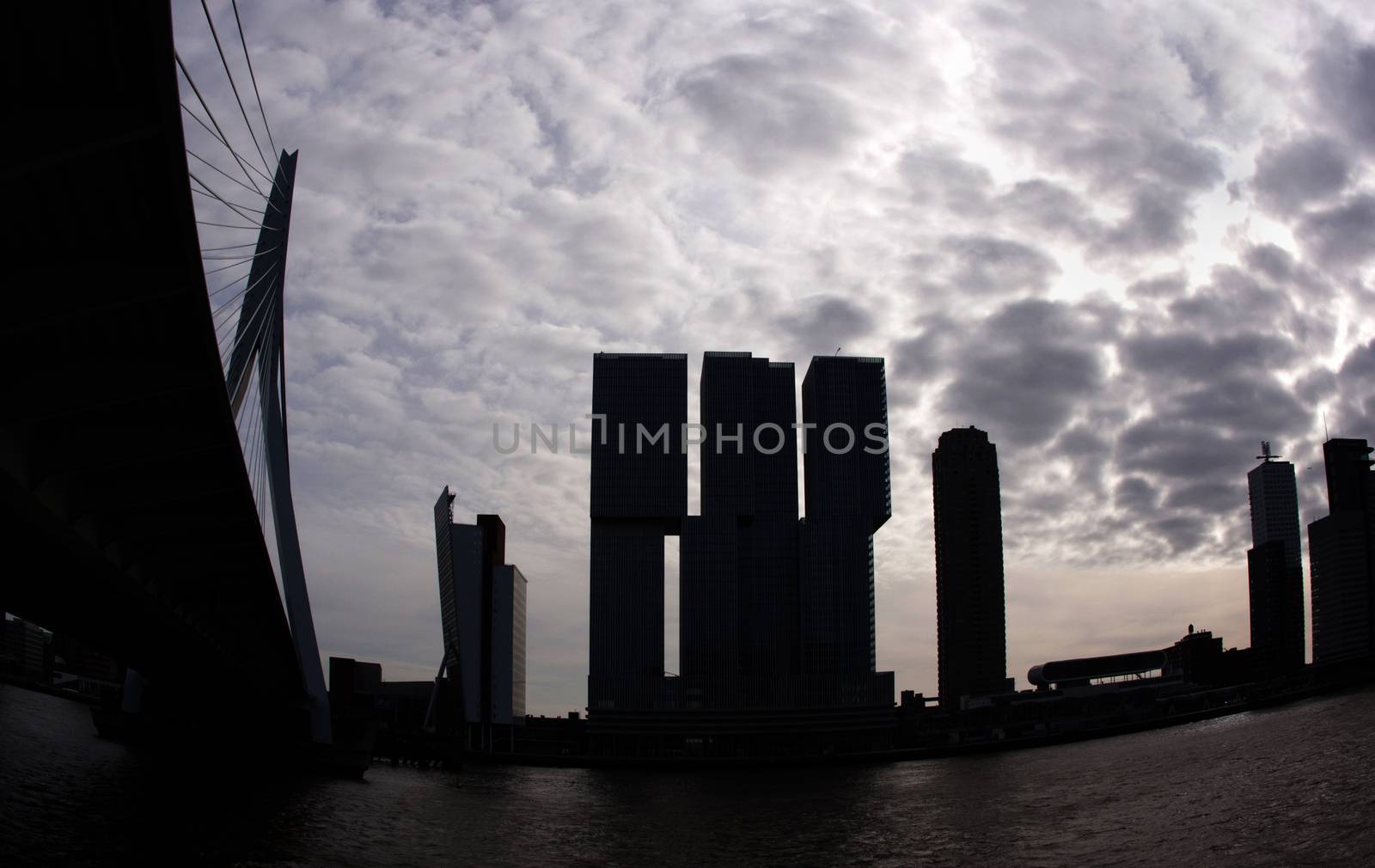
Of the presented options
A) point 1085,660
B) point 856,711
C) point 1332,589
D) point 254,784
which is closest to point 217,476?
point 254,784

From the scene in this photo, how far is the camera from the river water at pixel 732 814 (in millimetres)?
38750

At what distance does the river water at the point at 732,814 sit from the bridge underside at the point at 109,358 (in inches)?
327

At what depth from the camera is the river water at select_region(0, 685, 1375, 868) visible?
38.8m

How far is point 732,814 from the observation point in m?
72.5

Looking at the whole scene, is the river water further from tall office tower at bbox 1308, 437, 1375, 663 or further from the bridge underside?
tall office tower at bbox 1308, 437, 1375, 663

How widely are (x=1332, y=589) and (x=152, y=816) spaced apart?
202m

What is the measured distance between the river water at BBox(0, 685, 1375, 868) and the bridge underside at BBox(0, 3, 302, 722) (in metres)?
8.29

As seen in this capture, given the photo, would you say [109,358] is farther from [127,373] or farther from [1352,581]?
[1352,581]

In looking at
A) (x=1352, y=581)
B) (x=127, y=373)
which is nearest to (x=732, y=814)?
(x=127, y=373)

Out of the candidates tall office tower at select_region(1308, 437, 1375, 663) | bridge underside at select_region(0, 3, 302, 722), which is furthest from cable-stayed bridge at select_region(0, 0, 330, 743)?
tall office tower at select_region(1308, 437, 1375, 663)

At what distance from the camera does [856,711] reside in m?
198

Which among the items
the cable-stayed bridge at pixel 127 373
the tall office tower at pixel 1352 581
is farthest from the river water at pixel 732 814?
the tall office tower at pixel 1352 581

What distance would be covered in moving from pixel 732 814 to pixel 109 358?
5772cm

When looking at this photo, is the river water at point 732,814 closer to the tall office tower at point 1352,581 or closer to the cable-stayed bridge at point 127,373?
the cable-stayed bridge at point 127,373
